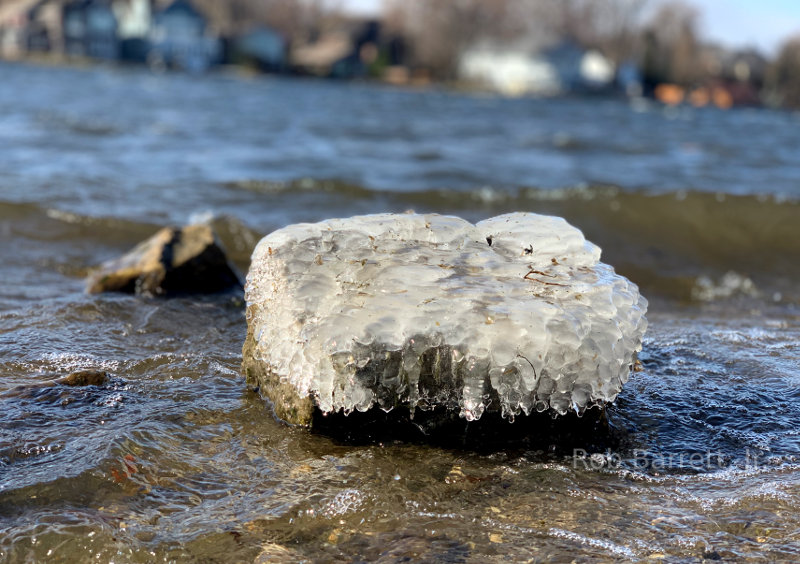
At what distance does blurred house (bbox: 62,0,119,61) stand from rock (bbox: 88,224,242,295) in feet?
268

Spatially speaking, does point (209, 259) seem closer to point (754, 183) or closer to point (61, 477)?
point (61, 477)

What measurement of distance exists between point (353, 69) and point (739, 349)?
268 ft

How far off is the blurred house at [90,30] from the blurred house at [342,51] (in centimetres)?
1837

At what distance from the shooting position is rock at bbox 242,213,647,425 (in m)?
2.62

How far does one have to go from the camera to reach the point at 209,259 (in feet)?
16.3

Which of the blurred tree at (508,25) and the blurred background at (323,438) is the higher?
the blurred tree at (508,25)

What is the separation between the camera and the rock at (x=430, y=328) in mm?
2615

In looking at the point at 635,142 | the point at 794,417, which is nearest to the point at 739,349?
the point at 794,417

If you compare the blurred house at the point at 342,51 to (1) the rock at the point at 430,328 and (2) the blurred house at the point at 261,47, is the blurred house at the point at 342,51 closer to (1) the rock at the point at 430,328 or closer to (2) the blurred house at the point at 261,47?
(2) the blurred house at the point at 261,47

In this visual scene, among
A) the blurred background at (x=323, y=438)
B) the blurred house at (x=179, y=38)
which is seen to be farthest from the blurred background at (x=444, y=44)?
the blurred background at (x=323, y=438)

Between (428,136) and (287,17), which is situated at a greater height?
(287,17)

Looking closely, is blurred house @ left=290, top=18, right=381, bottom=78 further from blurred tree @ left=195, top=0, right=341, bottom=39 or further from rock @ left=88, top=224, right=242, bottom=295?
rock @ left=88, top=224, right=242, bottom=295

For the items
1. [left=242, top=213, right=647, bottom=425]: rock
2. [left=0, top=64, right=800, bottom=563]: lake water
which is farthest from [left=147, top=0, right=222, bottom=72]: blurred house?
[left=242, top=213, right=647, bottom=425]: rock

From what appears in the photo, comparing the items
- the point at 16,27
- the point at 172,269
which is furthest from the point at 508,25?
the point at 172,269
